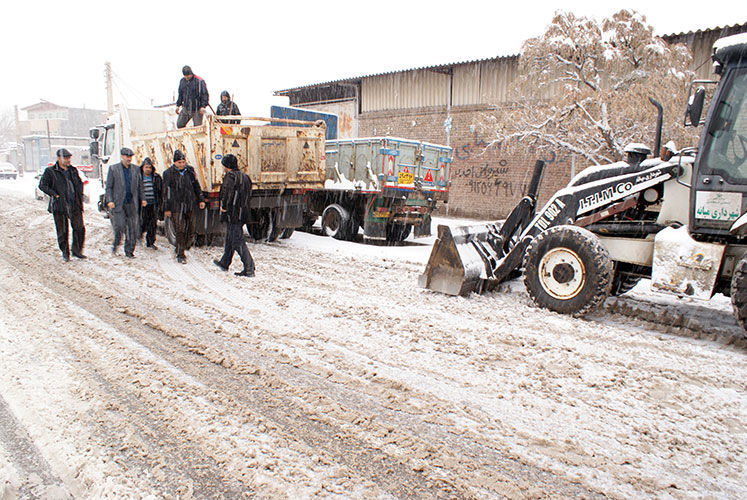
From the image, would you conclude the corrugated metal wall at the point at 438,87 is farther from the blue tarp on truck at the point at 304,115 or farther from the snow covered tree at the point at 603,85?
the blue tarp on truck at the point at 304,115

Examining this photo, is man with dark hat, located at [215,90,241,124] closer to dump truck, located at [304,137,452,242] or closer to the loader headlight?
dump truck, located at [304,137,452,242]

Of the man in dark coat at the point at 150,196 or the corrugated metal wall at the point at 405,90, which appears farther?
the corrugated metal wall at the point at 405,90

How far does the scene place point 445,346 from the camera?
464 cm

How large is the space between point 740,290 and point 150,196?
8.94 meters

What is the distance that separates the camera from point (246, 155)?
31.3ft

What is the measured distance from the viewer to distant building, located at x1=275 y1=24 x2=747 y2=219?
17.3m

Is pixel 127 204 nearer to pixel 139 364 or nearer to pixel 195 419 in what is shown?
pixel 139 364

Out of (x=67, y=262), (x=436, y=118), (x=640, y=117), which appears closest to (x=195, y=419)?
(x=67, y=262)

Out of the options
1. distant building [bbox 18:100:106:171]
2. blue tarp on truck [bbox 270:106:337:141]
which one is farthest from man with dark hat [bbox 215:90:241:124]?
distant building [bbox 18:100:106:171]

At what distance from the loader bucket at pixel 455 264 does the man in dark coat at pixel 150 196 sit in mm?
5484

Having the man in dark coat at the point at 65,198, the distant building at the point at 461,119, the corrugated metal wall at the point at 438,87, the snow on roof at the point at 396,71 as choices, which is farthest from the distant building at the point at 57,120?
the man in dark coat at the point at 65,198

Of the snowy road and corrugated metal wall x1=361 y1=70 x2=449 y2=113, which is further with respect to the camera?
corrugated metal wall x1=361 y1=70 x2=449 y2=113

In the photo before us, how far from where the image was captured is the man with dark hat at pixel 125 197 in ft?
27.6

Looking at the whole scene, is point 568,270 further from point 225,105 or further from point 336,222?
point 225,105
